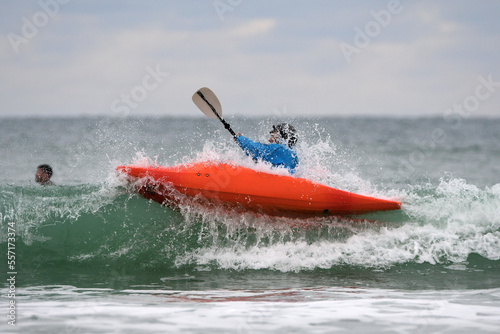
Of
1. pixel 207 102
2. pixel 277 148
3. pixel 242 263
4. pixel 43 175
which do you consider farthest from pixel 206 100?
pixel 43 175

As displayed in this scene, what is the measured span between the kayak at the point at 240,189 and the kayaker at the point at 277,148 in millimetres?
166

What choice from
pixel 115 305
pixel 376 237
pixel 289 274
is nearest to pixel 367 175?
pixel 376 237

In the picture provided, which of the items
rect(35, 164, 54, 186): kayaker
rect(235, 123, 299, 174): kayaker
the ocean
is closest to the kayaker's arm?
rect(235, 123, 299, 174): kayaker

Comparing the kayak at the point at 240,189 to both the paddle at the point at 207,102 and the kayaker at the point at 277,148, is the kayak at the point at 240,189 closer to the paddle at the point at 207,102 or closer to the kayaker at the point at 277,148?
the kayaker at the point at 277,148

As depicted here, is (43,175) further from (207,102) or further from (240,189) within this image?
(240,189)

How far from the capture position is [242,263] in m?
5.83

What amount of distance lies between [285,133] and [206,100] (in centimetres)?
122

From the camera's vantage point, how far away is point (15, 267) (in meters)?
5.74

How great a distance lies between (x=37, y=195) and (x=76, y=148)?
13309 millimetres

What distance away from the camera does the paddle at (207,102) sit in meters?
6.71

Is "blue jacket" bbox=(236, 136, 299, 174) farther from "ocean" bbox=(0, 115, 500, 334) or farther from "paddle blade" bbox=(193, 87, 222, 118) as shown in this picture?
"paddle blade" bbox=(193, 87, 222, 118)

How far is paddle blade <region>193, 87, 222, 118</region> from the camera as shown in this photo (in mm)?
6715

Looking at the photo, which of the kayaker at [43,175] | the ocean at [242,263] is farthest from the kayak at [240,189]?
the kayaker at [43,175]

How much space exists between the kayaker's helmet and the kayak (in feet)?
1.32
